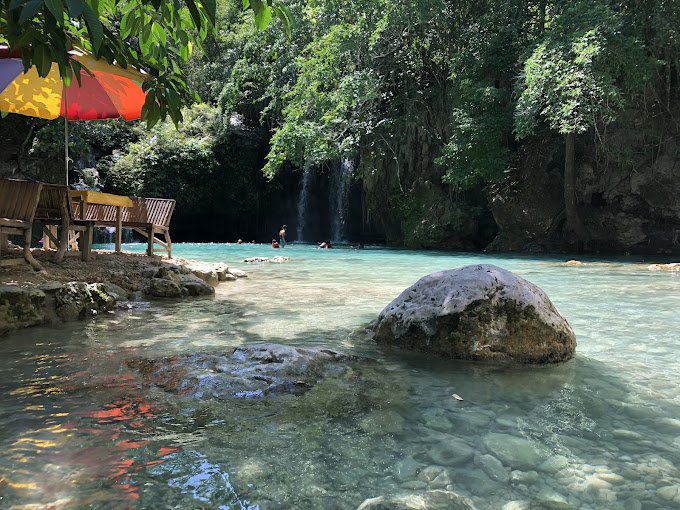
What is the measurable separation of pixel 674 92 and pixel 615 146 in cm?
251

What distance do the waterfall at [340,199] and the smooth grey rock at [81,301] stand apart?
18526 mm

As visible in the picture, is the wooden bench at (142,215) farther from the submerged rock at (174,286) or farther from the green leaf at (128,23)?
the green leaf at (128,23)

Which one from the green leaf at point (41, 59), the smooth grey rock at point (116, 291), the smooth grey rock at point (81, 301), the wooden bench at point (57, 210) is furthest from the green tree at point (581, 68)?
the green leaf at point (41, 59)

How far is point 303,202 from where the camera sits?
27016mm

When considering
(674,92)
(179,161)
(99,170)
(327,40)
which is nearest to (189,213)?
(179,161)

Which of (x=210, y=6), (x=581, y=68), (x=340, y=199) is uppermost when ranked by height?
(x=581, y=68)

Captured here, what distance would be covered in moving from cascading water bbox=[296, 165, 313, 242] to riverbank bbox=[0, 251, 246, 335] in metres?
18.0

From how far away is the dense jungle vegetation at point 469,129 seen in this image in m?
14.4

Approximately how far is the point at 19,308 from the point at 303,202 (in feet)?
75.0

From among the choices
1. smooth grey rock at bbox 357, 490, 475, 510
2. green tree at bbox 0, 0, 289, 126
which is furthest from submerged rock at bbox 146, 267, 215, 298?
smooth grey rock at bbox 357, 490, 475, 510

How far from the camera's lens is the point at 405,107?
67.7 ft

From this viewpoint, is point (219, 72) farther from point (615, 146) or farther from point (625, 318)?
point (625, 318)

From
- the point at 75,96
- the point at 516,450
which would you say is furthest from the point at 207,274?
the point at 516,450

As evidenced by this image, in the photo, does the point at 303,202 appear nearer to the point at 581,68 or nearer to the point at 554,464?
the point at 581,68
